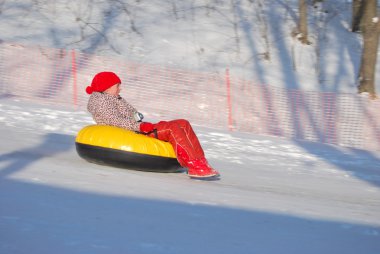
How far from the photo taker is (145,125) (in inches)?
302

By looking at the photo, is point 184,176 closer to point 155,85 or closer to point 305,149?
point 305,149

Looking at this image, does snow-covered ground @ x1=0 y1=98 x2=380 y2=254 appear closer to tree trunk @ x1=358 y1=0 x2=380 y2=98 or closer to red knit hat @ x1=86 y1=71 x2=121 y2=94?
red knit hat @ x1=86 y1=71 x2=121 y2=94

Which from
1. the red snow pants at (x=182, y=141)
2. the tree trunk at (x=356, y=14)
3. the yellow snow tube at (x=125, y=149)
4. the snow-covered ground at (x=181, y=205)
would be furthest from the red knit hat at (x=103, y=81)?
the tree trunk at (x=356, y=14)

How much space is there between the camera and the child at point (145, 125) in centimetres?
735

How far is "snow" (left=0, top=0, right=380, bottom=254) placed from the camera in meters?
4.90

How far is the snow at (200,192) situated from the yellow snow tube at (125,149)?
120 mm

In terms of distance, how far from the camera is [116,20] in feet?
66.4

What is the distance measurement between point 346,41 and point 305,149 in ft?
31.7

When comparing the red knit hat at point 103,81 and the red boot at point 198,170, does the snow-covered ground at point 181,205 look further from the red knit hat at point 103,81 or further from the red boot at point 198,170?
the red knit hat at point 103,81

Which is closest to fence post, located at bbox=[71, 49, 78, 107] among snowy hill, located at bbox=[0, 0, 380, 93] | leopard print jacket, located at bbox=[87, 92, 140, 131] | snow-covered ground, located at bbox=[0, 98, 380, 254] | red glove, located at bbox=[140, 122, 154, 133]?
snowy hill, located at bbox=[0, 0, 380, 93]

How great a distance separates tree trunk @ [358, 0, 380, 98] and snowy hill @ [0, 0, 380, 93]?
1.58m

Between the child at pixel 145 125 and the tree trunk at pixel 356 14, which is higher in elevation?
the tree trunk at pixel 356 14

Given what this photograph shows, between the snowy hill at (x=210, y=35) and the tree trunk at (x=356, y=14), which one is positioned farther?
the tree trunk at (x=356, y=14)

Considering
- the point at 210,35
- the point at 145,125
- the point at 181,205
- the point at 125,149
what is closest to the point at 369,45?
the point at 210,35
